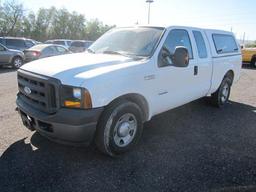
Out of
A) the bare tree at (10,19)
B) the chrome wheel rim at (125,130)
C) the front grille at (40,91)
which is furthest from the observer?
the bare tree at (10,19)

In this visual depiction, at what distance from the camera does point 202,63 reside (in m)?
4.99

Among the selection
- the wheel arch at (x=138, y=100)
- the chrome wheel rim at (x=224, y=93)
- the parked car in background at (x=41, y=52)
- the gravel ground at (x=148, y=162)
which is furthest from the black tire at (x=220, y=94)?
the parked car in background at (x=41, y=52)

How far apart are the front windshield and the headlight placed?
1.35m

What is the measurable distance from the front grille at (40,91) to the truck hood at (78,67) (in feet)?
0.29

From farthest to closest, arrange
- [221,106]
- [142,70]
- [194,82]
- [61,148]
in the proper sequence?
[221,106]
[194,82]
[61,148]
[142,70]

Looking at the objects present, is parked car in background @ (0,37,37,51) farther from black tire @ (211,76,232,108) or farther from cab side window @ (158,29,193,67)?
cab side window @ (158,29,193,67)

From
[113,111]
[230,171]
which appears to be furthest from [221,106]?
[113,111]

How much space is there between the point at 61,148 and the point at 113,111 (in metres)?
1.18

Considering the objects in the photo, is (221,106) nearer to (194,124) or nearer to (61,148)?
(194,124)

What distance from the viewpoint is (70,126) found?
299 centimetres

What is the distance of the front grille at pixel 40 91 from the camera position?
3.07 m

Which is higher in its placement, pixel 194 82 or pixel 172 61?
pixel 172 61

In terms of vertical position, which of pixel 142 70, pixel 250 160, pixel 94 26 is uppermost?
pixel 94 26

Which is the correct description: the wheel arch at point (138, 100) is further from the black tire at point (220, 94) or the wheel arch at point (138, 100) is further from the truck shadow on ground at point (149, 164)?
the black tire at point (220, 94)
